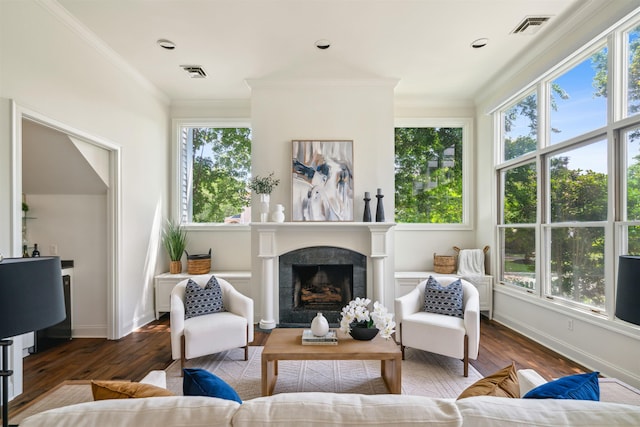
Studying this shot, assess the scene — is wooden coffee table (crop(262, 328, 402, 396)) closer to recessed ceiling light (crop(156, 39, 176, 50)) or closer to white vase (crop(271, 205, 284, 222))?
white vase (crop(271, 205, 284, 222))

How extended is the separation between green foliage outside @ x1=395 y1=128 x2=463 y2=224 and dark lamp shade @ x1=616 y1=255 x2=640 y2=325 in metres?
3.83

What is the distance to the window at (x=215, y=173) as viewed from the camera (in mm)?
5352

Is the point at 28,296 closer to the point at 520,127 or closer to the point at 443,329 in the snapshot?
the point at 443,329

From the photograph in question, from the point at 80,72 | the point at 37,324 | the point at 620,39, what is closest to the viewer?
the point at 37,324

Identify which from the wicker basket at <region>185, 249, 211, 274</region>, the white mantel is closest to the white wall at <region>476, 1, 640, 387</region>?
the white mantel

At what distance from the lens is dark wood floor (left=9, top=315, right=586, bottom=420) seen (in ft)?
9.60

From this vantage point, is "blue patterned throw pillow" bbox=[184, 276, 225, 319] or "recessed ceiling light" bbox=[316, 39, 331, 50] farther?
"recessed ceiling light" bbox=[316, 39, 331, 50]

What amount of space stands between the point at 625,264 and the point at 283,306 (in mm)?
3533

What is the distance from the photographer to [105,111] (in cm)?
368

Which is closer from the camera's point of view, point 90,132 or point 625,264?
point 625,264

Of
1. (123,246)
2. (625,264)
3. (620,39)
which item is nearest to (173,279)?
(123,246)

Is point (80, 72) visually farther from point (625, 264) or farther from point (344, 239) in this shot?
point (625, 264)

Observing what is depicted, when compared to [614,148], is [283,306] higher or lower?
lower

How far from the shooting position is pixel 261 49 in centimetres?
368
